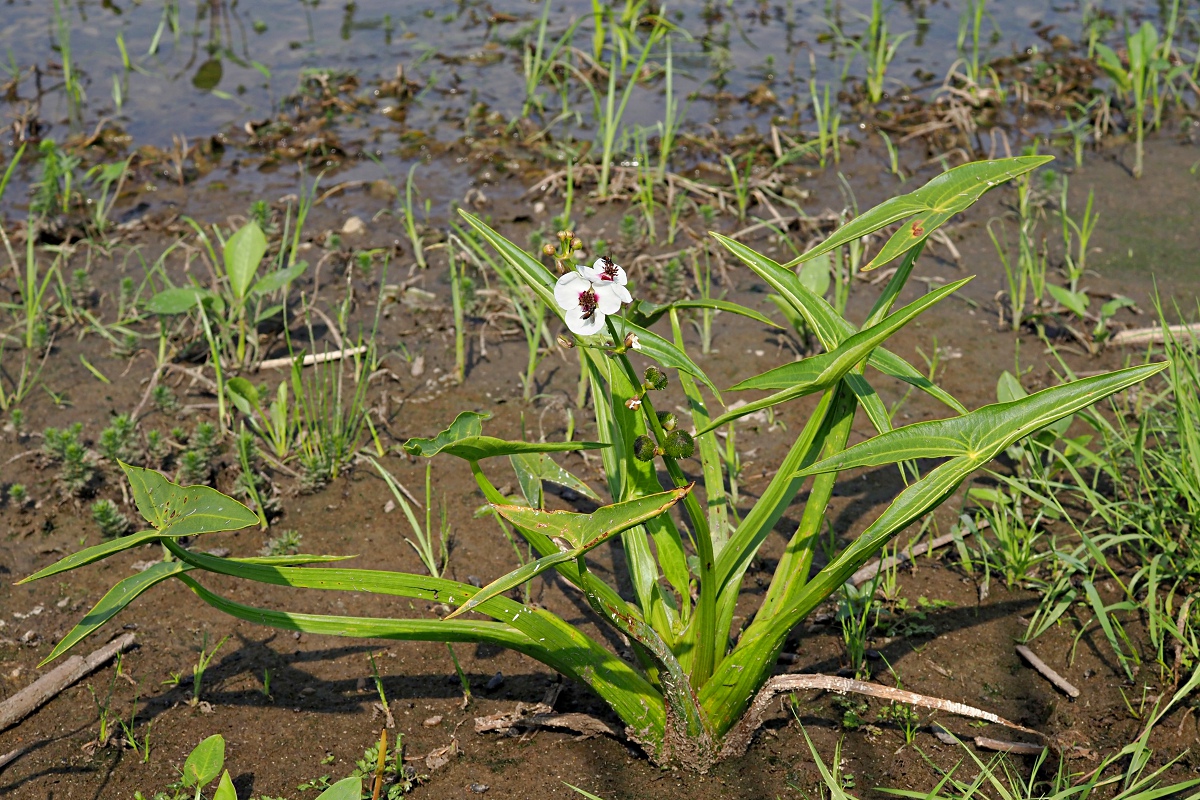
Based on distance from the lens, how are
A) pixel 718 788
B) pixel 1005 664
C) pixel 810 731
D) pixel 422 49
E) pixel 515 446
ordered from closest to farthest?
1. pixel 515 446
2. pixel 718 788
3. pixel 810 731
4. pixel 1005 664
5. pixel 422 49

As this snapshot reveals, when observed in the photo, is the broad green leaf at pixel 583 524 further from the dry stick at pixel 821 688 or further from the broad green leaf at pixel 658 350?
the dry stick at pixel 821 688

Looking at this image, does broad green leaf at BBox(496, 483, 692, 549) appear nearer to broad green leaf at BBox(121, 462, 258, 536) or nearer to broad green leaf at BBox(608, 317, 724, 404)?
broad green leaf at BBox(608, 317, 724, 404)

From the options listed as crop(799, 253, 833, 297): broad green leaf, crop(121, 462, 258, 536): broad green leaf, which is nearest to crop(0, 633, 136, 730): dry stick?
crop(121, 462, 258, 536): broad green leaf

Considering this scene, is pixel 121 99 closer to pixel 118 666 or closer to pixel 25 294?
pixel 25 294

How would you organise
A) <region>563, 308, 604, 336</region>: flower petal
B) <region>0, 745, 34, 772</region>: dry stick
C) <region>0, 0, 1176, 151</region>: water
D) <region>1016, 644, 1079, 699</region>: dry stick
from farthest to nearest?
<region>0, 0, 1176, 151</region>: water < <region>1016, 644, 1079, 699</region>: dry stick < <region>0, 745, 34, 772</region>: dry stick < <region>563, 308, 604, 336</region>: flower petal

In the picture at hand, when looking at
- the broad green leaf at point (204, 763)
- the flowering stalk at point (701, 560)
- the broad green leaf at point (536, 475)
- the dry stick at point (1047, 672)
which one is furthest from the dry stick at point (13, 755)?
the dry stick at point (1047, 672)

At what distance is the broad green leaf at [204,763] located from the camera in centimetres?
192

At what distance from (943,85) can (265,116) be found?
360 cm

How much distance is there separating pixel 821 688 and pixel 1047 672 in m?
0.75

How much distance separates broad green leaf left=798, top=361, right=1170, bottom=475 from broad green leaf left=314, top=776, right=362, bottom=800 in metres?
0.97

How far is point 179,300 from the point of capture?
10.7ft

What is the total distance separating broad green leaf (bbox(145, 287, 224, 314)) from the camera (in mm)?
3244

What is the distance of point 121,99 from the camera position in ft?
18.0

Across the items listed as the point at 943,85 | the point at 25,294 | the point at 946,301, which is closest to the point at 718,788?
the point at 946,301
